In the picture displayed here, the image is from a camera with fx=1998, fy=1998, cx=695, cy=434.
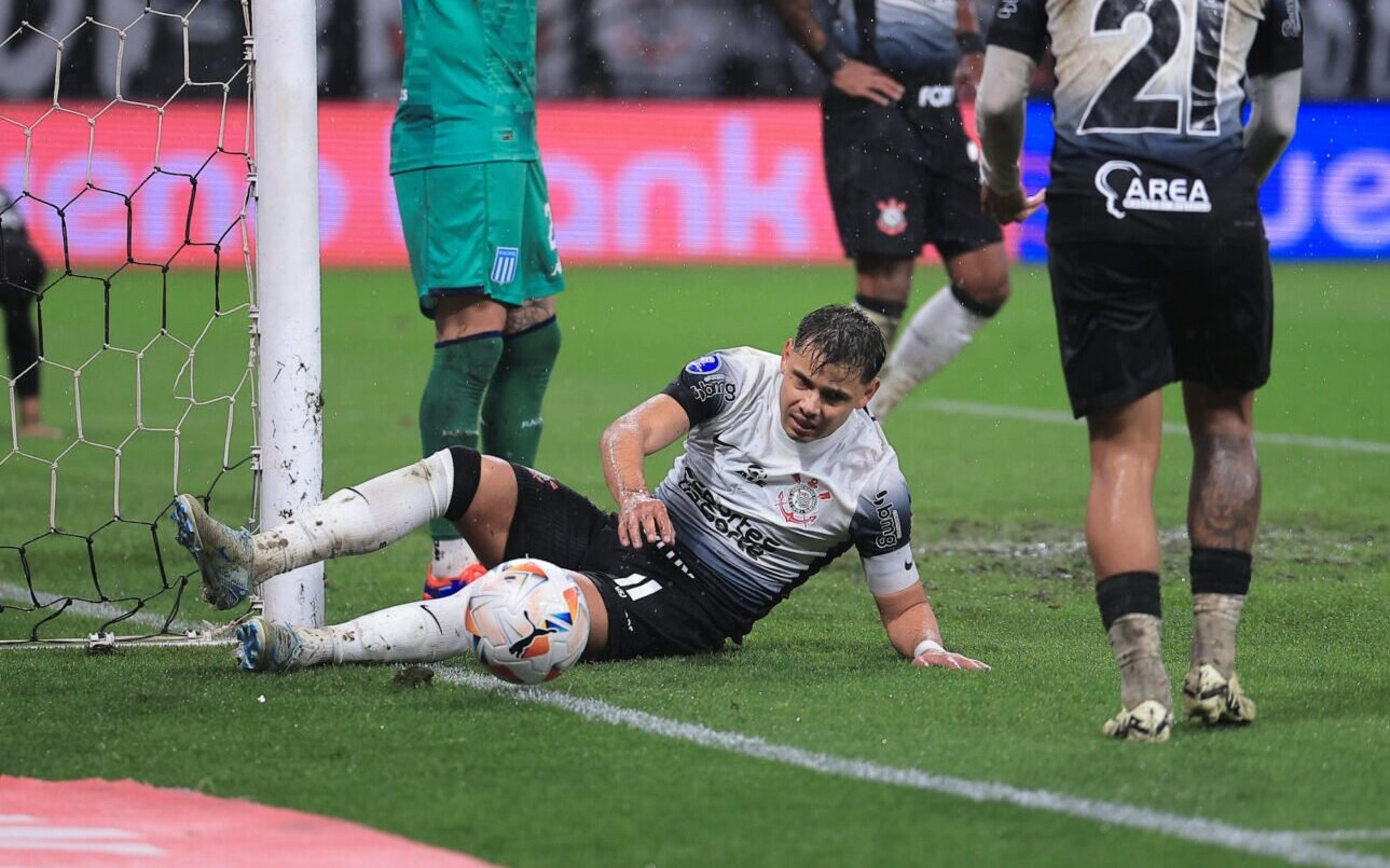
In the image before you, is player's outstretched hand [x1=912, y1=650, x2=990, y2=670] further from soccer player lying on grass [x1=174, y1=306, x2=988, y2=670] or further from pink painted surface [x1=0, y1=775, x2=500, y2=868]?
pink painted surface [x1=0, y1=775, x2=500, y2=868]

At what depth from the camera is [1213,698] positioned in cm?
381

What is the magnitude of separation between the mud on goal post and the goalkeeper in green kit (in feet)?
1.64

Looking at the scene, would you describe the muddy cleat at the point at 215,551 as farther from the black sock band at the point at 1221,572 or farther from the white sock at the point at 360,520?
the black sock band at the point at 1221,572

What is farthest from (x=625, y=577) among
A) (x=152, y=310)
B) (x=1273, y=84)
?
(x=152, y=310)

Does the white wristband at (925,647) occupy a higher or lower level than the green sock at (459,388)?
lower

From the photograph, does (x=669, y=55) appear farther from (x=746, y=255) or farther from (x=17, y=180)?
(x=17, y=180)

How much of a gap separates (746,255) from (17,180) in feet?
23.8

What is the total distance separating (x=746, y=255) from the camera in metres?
20.7

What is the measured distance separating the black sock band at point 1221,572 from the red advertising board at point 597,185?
15353 mm

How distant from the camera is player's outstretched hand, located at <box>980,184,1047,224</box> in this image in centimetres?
428

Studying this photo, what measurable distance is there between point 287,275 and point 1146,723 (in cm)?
241

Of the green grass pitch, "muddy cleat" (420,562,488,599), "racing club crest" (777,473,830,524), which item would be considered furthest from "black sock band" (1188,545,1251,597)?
"muddy cleat" (420,562,488,599)

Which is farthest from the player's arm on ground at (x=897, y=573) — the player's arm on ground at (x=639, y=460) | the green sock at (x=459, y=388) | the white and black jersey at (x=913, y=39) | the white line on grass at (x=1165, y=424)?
the white line on grass at (x=1165, y=424)

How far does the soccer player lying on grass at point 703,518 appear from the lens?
4.52m
